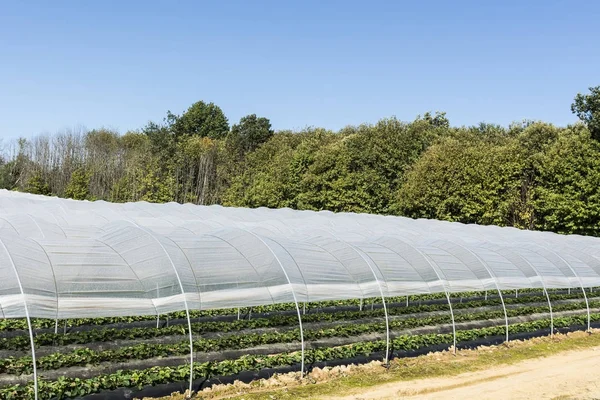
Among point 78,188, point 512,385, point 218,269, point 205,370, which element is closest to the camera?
point 205,370

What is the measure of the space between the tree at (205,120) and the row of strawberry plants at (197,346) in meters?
97.7

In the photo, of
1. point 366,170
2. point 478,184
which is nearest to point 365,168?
point 366,170

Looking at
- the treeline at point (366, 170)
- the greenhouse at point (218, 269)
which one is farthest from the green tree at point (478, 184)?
the greenhouse at point (218, 269)

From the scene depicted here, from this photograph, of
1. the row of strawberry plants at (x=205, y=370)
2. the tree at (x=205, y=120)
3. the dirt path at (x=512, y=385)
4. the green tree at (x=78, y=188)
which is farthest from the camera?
the tree at (x=205, y=120)

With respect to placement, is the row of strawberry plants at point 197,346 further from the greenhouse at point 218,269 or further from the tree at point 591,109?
the tree at point 591,109

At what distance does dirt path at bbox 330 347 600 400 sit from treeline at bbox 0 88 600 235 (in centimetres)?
3080

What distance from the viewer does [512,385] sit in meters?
15.0

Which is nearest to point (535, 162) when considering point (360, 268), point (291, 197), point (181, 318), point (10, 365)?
point (291, 197)

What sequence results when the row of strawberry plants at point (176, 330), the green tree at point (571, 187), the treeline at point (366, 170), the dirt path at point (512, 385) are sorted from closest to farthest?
the dirt path at point (512, 385), the row of strawberry plants at point (176, 330), the green tree at point (571, 187), the treeline at point (366, 170)

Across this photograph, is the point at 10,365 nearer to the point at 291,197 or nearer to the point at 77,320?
the point at 77,320

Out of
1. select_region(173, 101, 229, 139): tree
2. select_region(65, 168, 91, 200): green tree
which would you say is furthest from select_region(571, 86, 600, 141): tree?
select_region(173, 101, 229, 139): tree

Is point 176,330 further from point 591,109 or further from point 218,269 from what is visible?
point 591,109

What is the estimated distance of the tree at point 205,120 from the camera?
115 metres

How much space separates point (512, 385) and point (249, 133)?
7075 cm
